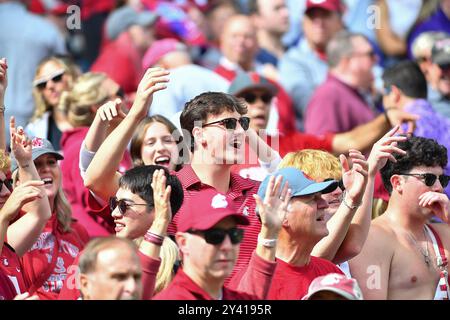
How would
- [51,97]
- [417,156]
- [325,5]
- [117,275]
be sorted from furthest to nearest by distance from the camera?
[325,5]
[51,97]
[417,156]
[117,275]

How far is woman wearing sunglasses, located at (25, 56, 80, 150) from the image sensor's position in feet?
31.9

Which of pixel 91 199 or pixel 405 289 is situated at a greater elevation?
pixel 91 199

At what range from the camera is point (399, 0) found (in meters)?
13.4

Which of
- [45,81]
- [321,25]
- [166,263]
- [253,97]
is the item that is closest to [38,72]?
[45,81]

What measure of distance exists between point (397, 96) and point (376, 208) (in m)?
1.82

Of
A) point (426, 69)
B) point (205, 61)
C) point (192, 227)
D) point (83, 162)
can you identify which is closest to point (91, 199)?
point (83, 162)

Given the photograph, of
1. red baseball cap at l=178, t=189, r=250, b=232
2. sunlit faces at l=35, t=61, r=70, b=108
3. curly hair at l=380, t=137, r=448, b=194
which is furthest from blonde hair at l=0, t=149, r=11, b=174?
sunlit faces at l=35, t=61, r=70, b=108

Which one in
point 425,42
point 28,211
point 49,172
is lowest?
point 28,211

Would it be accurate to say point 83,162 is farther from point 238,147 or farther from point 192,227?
point 192,227

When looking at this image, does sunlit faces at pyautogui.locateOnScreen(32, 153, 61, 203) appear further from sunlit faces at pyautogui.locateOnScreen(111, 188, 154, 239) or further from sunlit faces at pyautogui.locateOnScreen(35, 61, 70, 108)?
sunlit faces at pyautogui.locateOnScreen(35, 61, 70, 108)

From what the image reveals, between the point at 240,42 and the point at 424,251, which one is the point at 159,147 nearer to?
the point at 424,251

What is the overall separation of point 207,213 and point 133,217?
0.76m

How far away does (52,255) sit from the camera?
765 centimetres

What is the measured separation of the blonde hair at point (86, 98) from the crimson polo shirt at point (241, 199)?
6.84 ft
